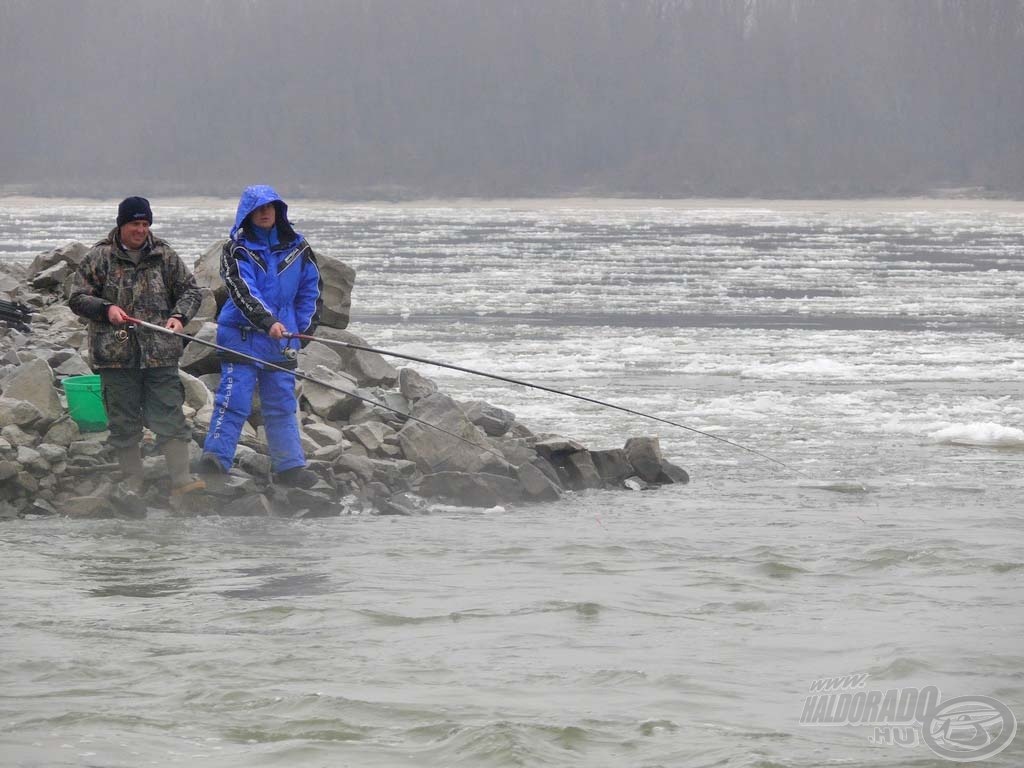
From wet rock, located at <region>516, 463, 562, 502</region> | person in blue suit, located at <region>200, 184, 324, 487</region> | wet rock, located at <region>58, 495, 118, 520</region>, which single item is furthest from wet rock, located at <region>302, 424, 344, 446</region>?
wet rock, located at <region>58, 495, 118, 520</region>

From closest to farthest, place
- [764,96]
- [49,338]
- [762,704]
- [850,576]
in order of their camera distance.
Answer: [762,704]
[850,576]
[49,338]
[764,96]

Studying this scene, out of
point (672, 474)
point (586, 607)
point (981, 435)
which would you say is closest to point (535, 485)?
point (672, 474)

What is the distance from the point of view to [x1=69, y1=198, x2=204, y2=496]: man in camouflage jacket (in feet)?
24.4

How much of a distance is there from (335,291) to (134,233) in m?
3.82

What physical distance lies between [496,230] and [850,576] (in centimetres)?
4992

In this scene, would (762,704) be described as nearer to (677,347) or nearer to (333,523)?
(333,523)

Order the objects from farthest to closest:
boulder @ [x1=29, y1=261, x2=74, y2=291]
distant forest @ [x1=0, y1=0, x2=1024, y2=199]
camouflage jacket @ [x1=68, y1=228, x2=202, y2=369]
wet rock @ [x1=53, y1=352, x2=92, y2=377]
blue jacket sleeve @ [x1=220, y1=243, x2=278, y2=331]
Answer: distant forest @ [x1=0, y1=0, x2=1024, y2=199] < boulder @ [x1=29, y1=261, x2=74, y2=291] < wet rock @ [x1=53, y1=352, x2=92, y2=377] < blue jacket sleeve @ [x1=220, y1=243, x2=278, y2=331] < camouflage jacket @ [x1=68, y1=228, x2=202, y2=369]

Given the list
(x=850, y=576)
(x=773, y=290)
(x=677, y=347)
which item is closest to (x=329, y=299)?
(x=850, y=576)

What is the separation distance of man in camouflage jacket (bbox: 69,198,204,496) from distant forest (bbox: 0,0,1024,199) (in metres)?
92.9

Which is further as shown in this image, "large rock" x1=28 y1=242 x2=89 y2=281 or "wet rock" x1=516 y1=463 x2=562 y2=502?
"large rock" x1=28 y1=242 x2=89 y2=281

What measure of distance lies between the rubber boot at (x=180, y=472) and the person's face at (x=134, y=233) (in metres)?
1.05

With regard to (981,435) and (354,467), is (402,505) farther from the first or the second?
(981,435)

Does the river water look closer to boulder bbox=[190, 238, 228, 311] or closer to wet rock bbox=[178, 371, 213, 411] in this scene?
wet rock bbox=[178, 371, 213, 411]

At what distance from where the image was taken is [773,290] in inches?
1077
